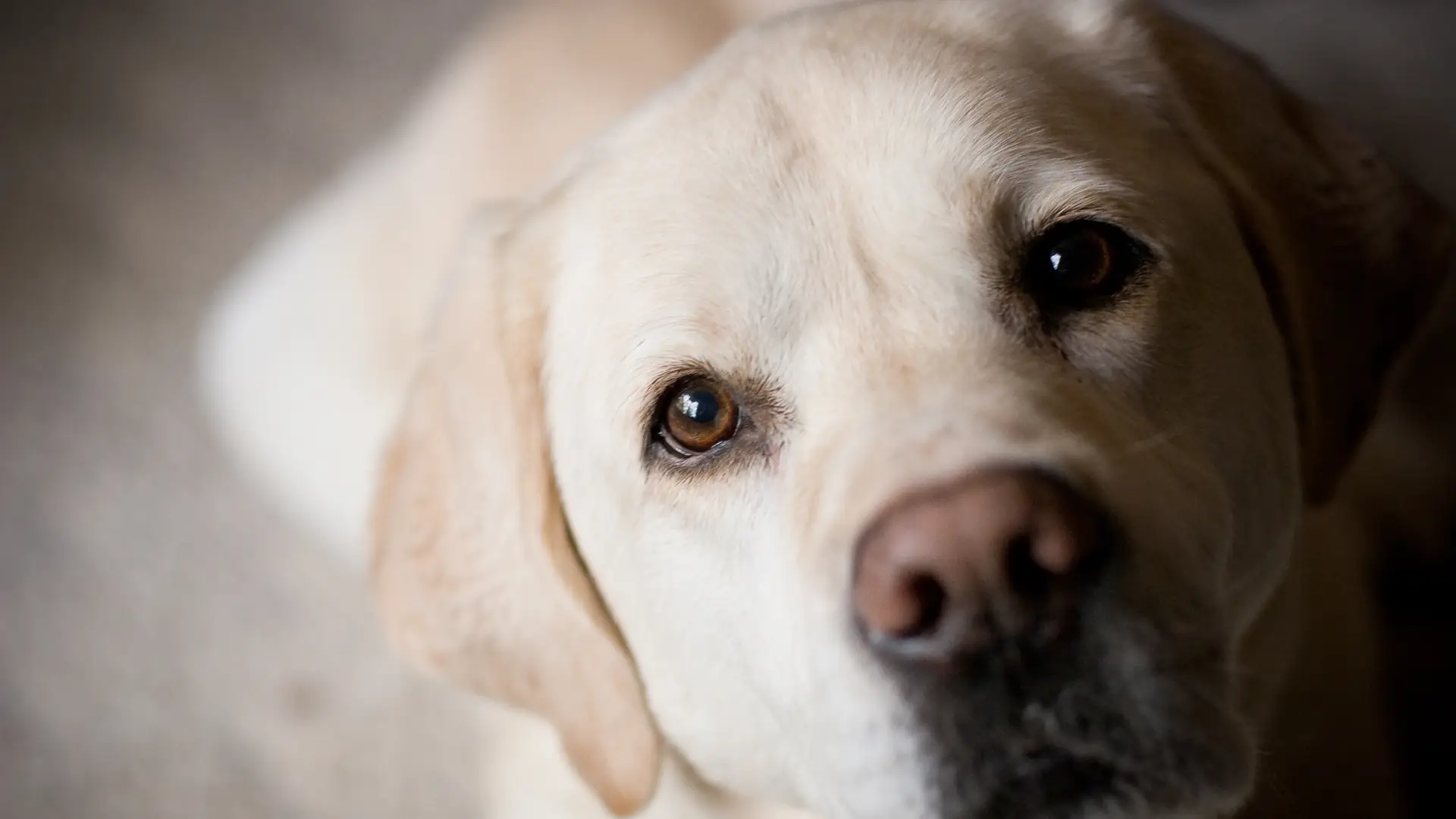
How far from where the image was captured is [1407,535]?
2.50m

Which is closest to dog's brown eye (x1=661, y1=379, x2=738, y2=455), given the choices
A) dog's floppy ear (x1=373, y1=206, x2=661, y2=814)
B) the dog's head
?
the dog's head

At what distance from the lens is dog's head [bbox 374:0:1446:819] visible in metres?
1.10

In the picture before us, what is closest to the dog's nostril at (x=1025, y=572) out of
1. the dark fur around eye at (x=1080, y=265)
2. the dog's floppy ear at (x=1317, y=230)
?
the dark fur around eye at (x=1080, y=265)

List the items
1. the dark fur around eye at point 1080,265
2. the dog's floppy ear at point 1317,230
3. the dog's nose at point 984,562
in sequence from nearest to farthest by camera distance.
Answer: the dog's nose at point 984,562 → the dark fur around eye at point 1080,265 → the dog's floppy ear at point 1317,230

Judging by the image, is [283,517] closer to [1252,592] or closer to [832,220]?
[832,220]

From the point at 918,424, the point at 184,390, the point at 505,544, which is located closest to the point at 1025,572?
→ the point at 918,424

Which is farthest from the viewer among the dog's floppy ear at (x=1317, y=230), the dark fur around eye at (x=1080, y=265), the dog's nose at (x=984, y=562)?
the dog's floppy ear at (x=1317, y=230)

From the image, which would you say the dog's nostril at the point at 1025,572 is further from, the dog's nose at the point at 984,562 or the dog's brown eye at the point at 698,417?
the dog's brown eye at the point at 698,417

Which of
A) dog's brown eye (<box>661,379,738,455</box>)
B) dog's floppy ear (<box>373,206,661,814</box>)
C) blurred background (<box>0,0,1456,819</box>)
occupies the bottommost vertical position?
blurred background (<box>0,0,1456,819</box>)

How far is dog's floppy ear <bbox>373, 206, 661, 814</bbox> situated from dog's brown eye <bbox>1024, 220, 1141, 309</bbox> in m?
0.58

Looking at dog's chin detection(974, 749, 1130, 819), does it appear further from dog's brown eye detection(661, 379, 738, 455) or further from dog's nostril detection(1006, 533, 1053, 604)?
dog's brown eye detection(661, 379, 738, 455)

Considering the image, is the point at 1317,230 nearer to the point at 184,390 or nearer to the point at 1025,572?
the point at 1025,572

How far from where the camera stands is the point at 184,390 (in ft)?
9.98

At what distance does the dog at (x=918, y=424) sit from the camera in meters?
1.11
